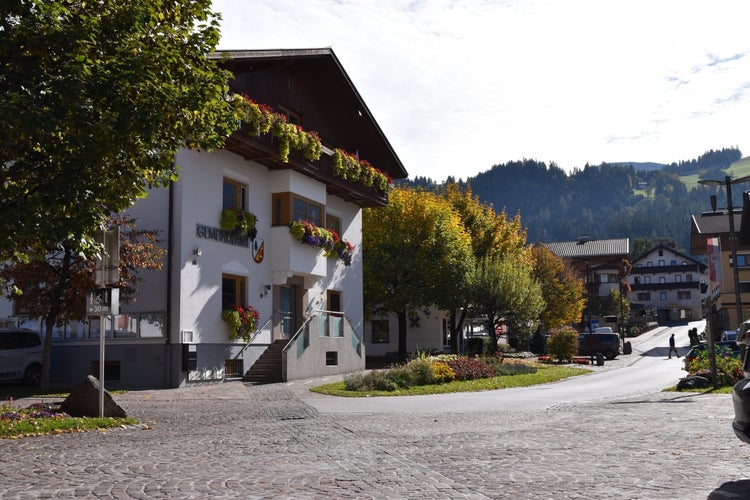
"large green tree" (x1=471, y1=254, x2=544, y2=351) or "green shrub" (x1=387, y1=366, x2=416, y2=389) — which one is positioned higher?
"large green tree" (x1=471, y1=254, x2=544, y2=351)

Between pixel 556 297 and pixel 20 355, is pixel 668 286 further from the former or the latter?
pixel 20 355

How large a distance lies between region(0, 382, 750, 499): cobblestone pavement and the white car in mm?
10593

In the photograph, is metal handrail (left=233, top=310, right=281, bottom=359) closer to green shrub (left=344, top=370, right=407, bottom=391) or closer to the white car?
green shrub (left=344, top=370, right=407, bottom=391)

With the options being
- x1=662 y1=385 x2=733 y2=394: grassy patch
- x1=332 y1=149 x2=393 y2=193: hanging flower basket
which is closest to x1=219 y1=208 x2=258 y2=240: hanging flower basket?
x1=332 y1=149 x2=393 y2=193: hanging flower basket

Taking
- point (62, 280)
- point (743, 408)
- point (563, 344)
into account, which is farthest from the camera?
point (563, 344)

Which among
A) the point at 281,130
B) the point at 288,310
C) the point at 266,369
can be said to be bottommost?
the point at 266,369

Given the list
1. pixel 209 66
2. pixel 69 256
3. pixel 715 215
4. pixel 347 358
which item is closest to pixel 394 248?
pixel 347 358

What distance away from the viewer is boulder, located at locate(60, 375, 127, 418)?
43.0ft

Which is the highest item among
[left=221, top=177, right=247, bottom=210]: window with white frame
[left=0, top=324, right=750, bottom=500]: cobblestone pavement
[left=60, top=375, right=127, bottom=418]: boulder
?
[left=221, top=177, right=247, bottom=210]: window with white frame

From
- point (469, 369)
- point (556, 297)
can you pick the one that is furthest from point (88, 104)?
point (556, 297)

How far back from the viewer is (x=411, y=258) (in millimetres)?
39219

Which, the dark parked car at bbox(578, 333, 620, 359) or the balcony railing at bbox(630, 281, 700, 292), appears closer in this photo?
the dark parked car at bbox(578, 333, 620, 359)

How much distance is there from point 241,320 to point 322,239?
17.4 feet

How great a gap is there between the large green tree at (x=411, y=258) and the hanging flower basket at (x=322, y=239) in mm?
7088
